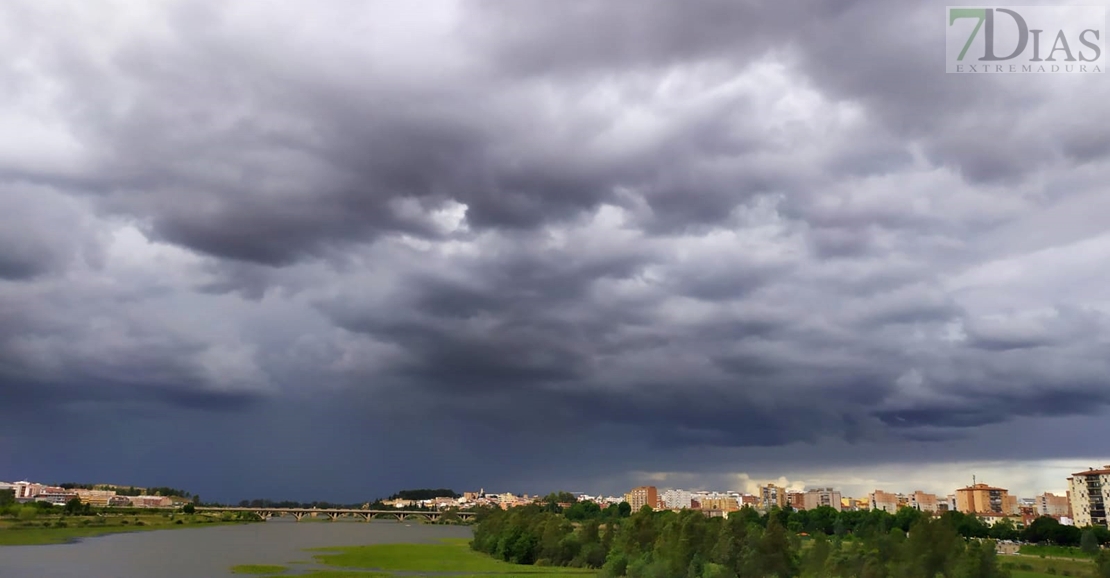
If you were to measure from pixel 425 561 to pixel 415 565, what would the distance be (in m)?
6.83

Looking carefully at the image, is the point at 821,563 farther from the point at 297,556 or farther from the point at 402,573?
the point at 297,556

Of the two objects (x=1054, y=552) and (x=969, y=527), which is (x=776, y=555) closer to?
(x=969, y=527)

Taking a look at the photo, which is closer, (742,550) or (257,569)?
(742,550)

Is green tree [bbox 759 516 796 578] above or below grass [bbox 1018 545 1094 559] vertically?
above

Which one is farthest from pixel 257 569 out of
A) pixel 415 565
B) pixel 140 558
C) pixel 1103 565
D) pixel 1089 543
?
pixel 1089 543

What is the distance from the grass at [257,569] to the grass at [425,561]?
644 cm

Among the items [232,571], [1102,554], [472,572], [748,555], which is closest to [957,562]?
[1102,554]

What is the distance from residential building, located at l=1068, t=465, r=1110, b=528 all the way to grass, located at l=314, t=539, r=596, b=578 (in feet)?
391

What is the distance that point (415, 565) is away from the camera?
274ft

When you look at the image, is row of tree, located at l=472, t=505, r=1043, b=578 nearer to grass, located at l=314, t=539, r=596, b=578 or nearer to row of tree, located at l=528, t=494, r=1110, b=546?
grass, located at l=314, t=539, r=596, b=578

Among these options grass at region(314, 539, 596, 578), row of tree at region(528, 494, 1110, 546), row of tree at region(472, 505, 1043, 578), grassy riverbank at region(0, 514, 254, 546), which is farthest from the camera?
grassy riverbank at region(0, 514, 254, 546)

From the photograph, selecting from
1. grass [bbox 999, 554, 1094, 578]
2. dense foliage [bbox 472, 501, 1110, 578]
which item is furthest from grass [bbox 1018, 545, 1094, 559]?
dense foliage [bbox 472, 501, 1110, 578]

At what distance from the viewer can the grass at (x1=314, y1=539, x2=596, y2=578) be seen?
7975cm

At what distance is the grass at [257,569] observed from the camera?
240 feet
